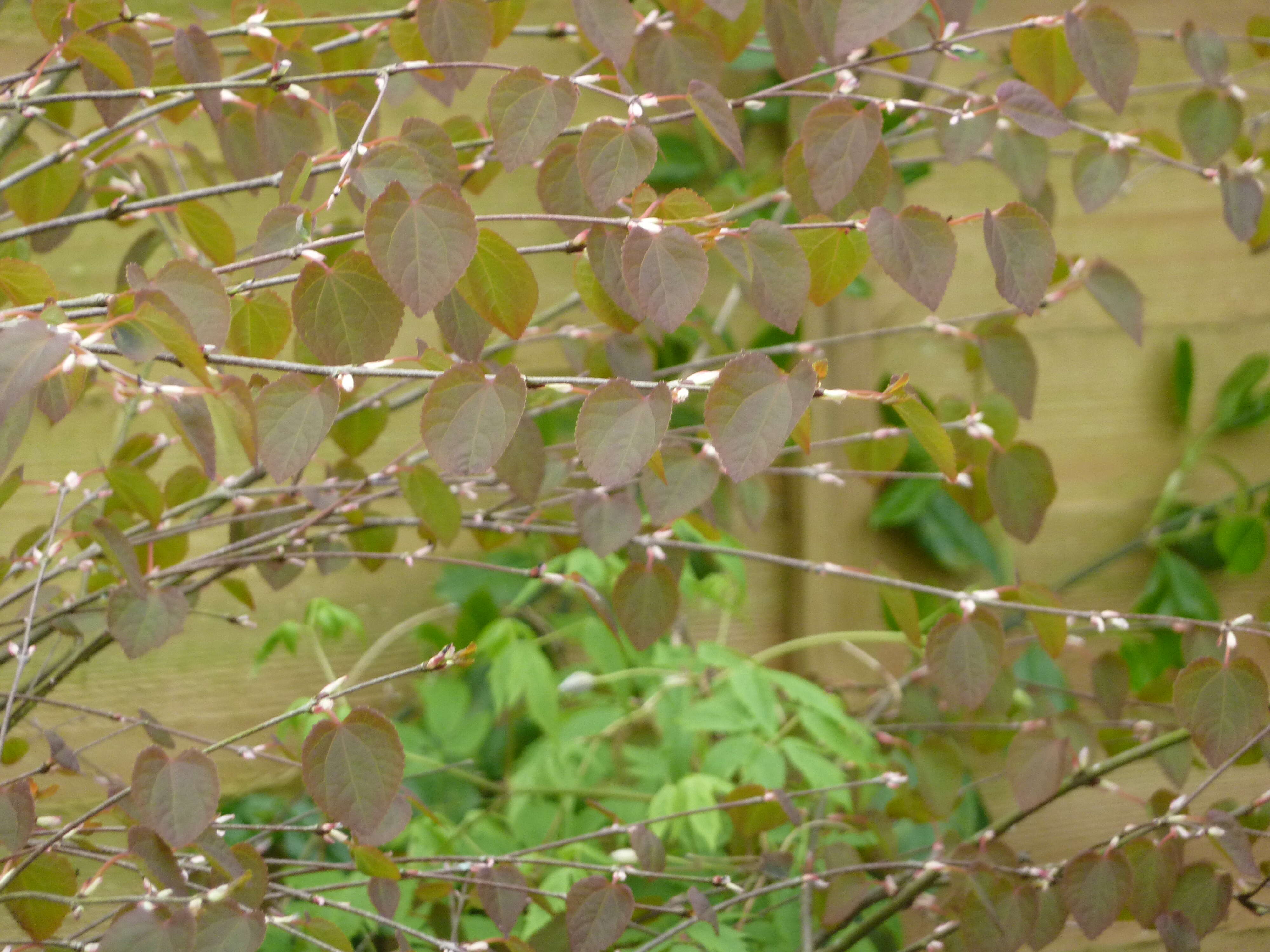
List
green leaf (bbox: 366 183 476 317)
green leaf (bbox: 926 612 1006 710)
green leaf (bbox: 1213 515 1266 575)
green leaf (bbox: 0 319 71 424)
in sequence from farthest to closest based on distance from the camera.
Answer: green leaf (bbox: 1213 515 1266 575)
green leaf (bbox: 926 612 1006 710)
green leaf (bbox: 366 183 476 317)
green leaf (bbox: 0 319 71 424)

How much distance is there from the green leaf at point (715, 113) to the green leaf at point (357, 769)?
40 centimetres

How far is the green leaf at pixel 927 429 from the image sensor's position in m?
0.58

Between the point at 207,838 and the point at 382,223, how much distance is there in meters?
0.40

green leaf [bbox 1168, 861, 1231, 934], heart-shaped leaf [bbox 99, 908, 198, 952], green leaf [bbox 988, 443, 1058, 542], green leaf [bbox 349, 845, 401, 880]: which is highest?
heart-shaped leaf [bbox 99, 908, 198, 952]

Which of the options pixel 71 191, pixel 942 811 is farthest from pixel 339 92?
pixel 942 811

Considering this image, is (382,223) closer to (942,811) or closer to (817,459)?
(942,811)

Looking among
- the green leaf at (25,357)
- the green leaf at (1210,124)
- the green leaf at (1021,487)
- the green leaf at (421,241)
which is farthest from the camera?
the green leaf at (1210,124)

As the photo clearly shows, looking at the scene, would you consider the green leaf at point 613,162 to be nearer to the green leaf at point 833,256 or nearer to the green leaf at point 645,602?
the green leaf at point 833,256

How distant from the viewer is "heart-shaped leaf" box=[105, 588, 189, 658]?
31.6 inches

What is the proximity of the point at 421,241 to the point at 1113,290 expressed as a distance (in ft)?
2.30

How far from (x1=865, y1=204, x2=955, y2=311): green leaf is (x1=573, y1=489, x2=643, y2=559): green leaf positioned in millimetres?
332

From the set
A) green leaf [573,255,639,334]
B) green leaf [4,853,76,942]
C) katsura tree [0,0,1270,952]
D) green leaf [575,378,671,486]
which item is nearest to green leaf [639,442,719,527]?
katsura tree [0,0,1270,952]

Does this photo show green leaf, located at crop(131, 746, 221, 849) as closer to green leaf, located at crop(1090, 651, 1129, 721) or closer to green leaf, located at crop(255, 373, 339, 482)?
green leaf, located at crop(255, 373, 339, 482)

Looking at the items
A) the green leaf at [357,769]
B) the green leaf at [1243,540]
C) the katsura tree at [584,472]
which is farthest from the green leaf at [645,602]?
the green leaf at [1243,540]
